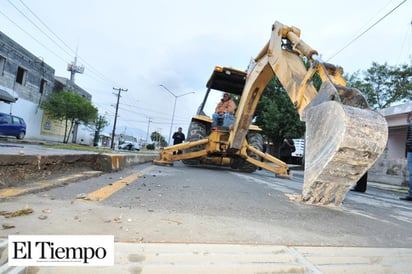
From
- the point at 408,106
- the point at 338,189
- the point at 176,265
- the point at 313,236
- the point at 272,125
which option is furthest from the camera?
the point at 272,125

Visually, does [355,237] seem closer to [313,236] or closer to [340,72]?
[313,236]

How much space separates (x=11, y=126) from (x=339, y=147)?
17356mm

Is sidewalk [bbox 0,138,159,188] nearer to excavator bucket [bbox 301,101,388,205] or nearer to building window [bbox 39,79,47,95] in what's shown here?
excavator bucket [bbox 301,101,388,205]

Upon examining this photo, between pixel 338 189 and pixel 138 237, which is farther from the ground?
pixel 338 189

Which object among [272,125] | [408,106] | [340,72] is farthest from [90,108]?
[340,72]

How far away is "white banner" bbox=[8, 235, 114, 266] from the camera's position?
115 cm

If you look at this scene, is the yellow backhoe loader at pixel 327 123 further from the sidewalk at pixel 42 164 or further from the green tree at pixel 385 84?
the green tree at pixel 385 84

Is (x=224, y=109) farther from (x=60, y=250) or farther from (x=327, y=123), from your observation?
(x=60, y=250)

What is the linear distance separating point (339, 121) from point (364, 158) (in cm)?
40

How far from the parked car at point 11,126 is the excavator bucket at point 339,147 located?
1684cm

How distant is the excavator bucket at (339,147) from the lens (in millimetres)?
2332

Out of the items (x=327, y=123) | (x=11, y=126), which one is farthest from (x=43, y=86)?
(x=327, y=123)

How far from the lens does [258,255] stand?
1.37 meters

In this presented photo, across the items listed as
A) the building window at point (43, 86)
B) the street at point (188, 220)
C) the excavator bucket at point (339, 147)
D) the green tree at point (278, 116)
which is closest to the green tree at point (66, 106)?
the building window at point (43, 86)
